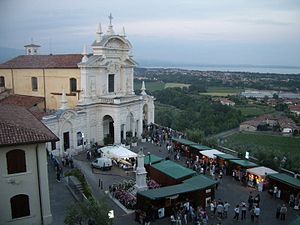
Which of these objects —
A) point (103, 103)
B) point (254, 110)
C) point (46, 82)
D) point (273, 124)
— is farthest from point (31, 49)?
point (254, 110)

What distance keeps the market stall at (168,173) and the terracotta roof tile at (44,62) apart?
1585 centimetres

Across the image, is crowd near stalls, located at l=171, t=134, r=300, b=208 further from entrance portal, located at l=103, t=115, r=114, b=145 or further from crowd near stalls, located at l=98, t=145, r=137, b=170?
entrance portal, located at l=103, t=115, r=114, b=145

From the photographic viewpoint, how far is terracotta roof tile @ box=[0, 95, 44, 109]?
37344 mm

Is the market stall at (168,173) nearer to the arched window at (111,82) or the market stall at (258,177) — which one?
the market stall at (258,177)

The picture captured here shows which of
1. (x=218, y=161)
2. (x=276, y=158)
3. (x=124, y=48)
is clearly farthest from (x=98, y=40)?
(x=276, y=158)

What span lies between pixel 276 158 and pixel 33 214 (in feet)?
65.4

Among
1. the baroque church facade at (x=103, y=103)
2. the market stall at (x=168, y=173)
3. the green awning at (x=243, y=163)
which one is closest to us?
the market stall at (x=168, y=173)

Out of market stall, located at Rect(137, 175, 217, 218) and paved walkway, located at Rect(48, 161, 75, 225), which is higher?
market stall, located at Rect(137, 175, 217, 218)

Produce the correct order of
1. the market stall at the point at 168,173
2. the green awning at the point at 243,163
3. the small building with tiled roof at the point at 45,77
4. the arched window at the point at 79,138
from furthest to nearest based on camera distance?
the small building with tiled roof at the point at 45,77 < the arched window at the point at 79,138 < the green awning at the point at 243,163 < the market stall at the point at 168,173

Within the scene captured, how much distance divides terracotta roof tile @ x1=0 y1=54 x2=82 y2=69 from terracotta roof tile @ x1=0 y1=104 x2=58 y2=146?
18.4 m

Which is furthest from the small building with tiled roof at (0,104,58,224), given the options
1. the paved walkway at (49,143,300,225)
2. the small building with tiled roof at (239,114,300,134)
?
the small building with tiled roof at (239,114,300,134)

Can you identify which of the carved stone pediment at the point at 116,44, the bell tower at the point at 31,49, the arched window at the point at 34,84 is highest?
the carved stone pediment at the point at 116,44

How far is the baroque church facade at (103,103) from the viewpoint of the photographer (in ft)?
108

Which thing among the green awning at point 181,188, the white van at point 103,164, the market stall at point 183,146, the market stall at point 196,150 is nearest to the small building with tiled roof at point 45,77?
the white van at point 103,164
